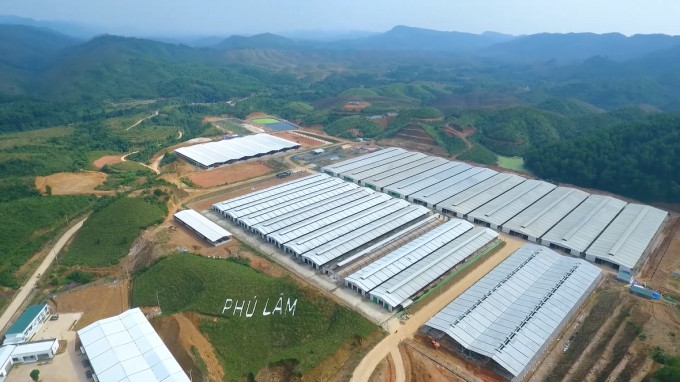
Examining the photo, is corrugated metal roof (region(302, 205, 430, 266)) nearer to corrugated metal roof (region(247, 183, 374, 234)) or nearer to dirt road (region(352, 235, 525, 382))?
corrugated metal roof (region(247, 183, 374, 234))

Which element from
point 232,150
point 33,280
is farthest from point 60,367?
point 232,150

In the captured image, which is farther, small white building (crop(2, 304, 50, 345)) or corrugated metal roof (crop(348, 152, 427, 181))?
corrugated metal roof (crop(348, 152, 427, 181))

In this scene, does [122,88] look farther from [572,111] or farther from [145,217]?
[572,111]

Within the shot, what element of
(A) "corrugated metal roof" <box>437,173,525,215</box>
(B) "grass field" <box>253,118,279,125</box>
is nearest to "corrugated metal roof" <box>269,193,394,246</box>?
(A) "corrugated metal roof" <box>437,173,525,215</box>

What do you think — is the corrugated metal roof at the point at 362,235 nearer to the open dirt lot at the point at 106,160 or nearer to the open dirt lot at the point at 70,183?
the open dirt lot at the point at 70,183

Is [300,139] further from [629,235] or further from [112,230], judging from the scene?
[629,235]

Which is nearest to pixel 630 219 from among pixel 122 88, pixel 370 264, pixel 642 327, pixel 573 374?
pixel 642 327
